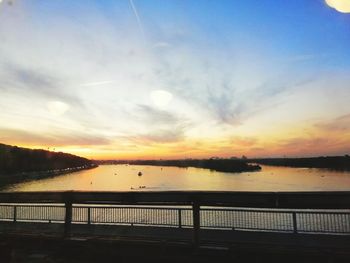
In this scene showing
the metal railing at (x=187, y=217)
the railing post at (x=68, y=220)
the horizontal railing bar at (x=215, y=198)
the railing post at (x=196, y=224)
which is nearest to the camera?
the horizontal railing bar at (x=215, y=198)

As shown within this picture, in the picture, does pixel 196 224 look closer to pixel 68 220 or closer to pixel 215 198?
pixel 215 198

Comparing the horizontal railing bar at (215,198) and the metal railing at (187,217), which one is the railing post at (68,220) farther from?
the metal railing at (187,217)

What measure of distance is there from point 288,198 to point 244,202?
888mm

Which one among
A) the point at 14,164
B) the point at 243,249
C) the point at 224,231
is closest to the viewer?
the point at 243,249

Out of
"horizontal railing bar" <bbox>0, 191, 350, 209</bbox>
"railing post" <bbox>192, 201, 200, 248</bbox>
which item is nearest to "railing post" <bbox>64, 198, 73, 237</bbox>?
"horizontal railing bar" <bbox>0, 191, 350, 209</bbox>

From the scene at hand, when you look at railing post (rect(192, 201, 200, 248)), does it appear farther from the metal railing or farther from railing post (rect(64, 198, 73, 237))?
railing post (rect(64, 198, 73, 237))

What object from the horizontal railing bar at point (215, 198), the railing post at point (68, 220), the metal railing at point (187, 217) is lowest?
the metal railing at point (187, 217)

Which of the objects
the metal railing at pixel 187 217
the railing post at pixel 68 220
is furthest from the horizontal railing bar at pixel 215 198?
the metal railing at pixel 187 217

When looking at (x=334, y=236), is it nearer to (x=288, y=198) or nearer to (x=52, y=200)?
(x=288, y=198)

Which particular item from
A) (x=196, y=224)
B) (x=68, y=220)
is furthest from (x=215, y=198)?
(x=68, y=220)

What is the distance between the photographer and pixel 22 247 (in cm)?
923

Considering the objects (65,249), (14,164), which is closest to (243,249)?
(65,249)

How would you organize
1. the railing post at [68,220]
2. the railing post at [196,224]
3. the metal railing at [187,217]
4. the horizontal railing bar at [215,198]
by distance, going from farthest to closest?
the metal railing at [187,217]
the railing post at [68,220]
the railing post at [196,224]
the horizontal railing bar at [215,198]

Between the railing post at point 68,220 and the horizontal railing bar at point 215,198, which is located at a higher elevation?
the horizontal railing bar at point 215,198
